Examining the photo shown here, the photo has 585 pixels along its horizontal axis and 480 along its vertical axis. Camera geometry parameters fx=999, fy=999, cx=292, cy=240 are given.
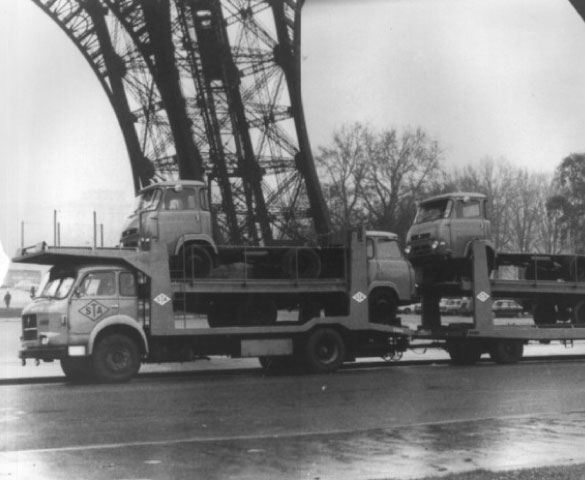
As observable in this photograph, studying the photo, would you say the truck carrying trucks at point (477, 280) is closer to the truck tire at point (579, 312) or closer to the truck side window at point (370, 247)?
the truck tire at point (579, 312)

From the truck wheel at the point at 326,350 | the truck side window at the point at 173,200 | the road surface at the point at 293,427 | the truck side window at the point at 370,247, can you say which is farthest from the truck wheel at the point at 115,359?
the truck side window at the point at 370,247

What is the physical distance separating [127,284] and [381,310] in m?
5.63

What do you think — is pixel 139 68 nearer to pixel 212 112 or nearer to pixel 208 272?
pixel 212 112

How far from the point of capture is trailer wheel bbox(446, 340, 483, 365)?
22234 millimetres

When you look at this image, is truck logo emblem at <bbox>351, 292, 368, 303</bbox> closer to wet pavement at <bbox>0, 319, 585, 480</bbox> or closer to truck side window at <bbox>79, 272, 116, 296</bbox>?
wet pavement at <bbox>0, 319, 585, 480</bbox>

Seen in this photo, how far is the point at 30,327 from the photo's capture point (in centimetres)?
1778

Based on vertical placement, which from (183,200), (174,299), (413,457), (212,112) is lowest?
(413,457)

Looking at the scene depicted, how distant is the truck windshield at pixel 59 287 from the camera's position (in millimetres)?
17720

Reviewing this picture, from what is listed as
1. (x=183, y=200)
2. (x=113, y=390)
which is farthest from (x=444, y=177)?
(x=113, y=390)

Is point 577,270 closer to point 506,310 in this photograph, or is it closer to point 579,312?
point 579,312

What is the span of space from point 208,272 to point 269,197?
279 inches

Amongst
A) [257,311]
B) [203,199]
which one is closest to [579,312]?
[257,311]

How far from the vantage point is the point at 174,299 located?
59.8 feet

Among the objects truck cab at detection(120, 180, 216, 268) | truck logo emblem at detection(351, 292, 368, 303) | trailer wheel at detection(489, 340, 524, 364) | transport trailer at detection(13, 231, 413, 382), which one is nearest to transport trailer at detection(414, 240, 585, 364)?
trailer wheel at detection(489, 340, 524, 364)
